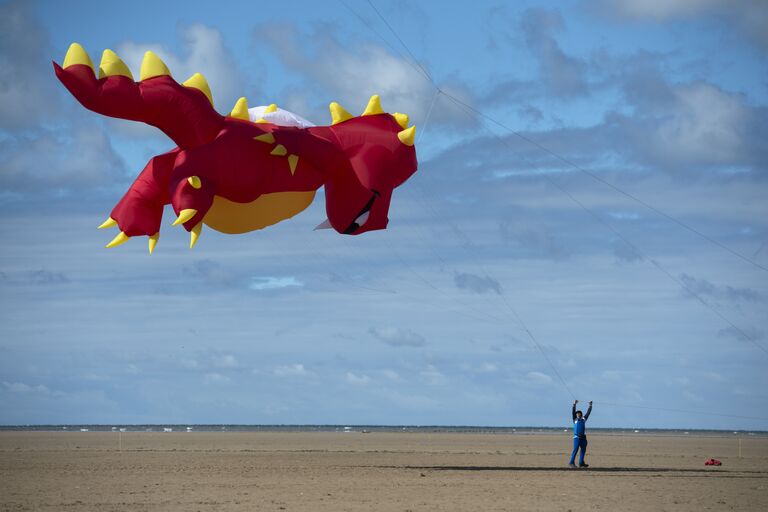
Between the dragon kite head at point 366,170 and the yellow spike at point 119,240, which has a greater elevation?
the dragon kite head at point 366,170

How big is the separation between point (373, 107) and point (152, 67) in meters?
3.81

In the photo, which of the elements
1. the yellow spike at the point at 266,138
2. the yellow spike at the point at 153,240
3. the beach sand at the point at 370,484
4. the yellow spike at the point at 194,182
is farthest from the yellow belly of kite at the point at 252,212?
the beach sand at the point at 370,484

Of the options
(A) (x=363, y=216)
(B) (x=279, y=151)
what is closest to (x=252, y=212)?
(B) (x=279, y=151)

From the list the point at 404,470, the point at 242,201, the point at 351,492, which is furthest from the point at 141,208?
the point at 404,470

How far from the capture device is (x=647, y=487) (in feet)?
59.1

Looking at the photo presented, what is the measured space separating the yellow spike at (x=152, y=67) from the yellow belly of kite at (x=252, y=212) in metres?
2.01

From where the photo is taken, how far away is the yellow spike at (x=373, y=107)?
52.1 ft

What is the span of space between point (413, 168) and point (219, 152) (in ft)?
11.3

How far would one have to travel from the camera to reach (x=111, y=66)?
42.5 ft

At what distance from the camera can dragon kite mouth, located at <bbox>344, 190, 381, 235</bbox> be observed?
15.2 m

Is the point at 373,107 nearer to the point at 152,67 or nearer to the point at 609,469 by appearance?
the point at 152,67

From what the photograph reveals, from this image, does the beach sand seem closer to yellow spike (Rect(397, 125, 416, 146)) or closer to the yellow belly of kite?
the yellow belly of kite

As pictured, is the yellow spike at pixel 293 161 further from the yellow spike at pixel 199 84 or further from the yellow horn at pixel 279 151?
the yellow spike at pixel 199 84

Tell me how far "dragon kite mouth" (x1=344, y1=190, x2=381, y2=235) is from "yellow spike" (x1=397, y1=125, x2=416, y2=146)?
929mm
